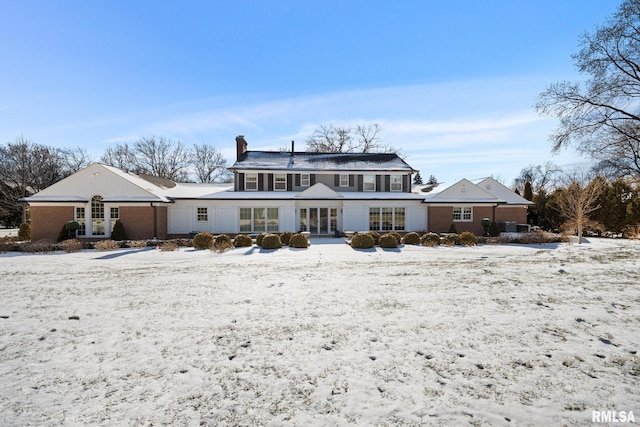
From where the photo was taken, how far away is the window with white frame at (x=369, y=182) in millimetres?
27219

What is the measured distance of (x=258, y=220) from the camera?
23594mm

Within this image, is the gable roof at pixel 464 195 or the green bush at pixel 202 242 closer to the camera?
the green bush at pixel 202 242

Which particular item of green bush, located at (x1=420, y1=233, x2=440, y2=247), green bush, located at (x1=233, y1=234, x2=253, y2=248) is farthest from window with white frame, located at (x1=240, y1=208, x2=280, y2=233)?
green bush, located at (x1=420, y1=233, x2=440, y2=247)

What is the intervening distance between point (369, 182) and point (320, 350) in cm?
2350

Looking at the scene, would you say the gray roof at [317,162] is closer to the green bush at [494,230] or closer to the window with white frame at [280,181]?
the window with white frame at [280,181]

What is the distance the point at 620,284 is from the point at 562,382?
6.76m

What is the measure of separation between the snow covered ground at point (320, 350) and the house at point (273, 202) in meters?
13.7

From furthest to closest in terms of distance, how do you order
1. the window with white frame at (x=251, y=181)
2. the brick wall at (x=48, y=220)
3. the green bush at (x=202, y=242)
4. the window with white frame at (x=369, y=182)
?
the window with white frame at (x=369, y=182)
the window with white frame at (x=251, y=181)
the brick wall at (x=48, y=220)
the green bush at (x=202, y=242)

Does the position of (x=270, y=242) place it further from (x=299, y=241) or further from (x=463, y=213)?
(x=463, y=213)

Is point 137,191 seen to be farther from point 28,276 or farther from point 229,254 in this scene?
point 28,276

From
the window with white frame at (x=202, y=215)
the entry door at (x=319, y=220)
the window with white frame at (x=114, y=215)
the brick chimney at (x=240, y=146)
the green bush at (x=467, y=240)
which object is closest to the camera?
the green bush at (x=467, y=240)

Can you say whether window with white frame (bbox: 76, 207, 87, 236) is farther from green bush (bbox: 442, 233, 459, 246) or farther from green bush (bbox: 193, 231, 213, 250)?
green bush (bbox: 442, 233, 459, 246)

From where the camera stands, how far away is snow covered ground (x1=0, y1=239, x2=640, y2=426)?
3402 millimetres

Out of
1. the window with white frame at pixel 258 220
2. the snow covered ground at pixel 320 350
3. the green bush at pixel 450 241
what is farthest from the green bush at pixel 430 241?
the window with white frame at pixel 258 220
